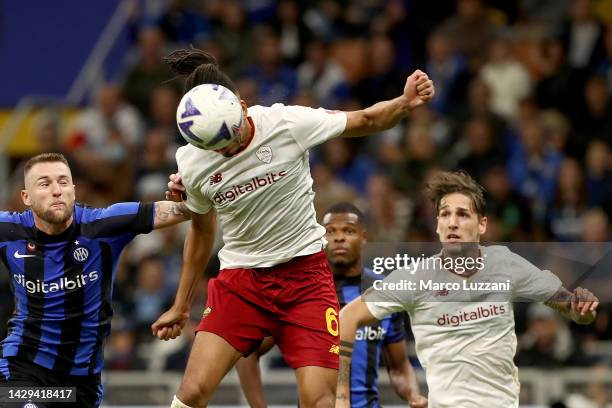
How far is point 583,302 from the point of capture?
22.1 ft

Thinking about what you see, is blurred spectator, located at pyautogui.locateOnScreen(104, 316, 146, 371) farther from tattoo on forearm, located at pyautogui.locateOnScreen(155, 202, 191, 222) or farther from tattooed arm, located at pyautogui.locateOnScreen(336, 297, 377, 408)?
tattooed arm, located at pyautogui.locateOnScreen(336, 297, 377, 408)

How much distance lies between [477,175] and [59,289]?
236 inches

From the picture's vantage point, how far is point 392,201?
12.5m

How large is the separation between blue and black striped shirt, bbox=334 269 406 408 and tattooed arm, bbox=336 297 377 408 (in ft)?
2.53

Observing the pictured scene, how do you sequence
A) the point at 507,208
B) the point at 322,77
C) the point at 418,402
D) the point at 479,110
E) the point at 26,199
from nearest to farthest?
1. the point at 26,199
2. the point at 418,402
3. the point at 507,208
4. the point at 479,110
5. the point at 322,77

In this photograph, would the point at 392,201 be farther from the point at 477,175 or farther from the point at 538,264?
the point at 538,264

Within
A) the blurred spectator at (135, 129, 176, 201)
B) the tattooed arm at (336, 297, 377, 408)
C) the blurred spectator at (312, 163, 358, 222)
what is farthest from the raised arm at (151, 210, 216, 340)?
the blurred spectator at (135, 129, 176, 201)

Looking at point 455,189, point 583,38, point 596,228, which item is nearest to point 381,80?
point 583,38

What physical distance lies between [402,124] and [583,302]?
Answer: 704 cm

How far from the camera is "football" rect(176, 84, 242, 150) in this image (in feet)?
21.0

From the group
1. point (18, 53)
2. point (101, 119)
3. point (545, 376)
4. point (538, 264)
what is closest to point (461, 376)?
point (538, 264)

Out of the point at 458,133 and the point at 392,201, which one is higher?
the point at 458,133

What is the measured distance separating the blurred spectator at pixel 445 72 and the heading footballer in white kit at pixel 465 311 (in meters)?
6.31

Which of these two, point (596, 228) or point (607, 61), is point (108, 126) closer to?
point (607, 61)
